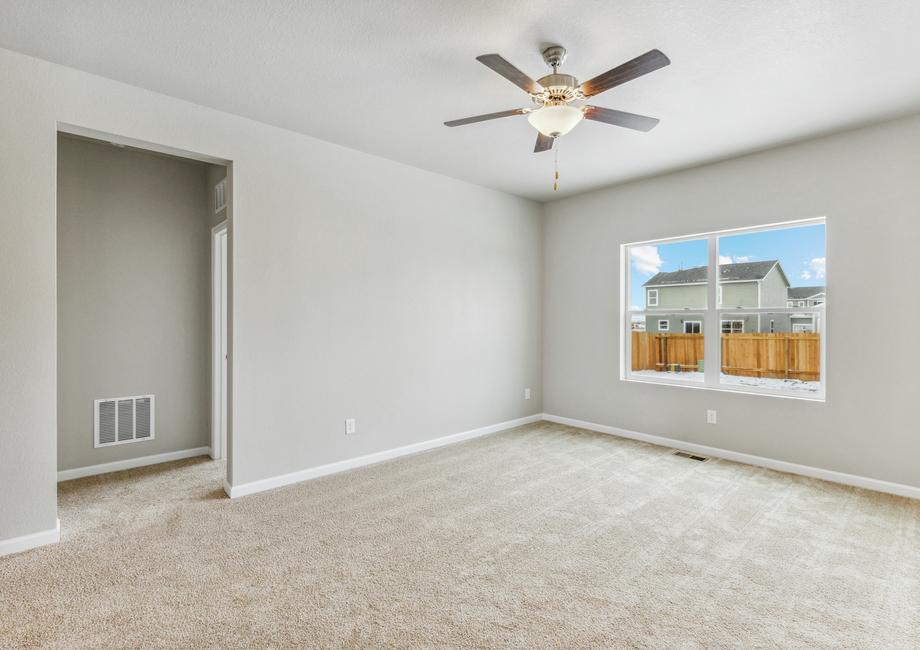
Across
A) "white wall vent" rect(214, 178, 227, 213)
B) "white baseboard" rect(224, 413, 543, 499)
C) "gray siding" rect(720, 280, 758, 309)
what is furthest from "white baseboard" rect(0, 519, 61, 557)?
"gray siding" rect(720, 280, 758, 309)

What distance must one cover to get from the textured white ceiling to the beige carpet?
2.66m

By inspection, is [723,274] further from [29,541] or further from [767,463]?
[29,541]

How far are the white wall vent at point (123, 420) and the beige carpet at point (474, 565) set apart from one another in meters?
0.37

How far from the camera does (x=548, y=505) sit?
315cm

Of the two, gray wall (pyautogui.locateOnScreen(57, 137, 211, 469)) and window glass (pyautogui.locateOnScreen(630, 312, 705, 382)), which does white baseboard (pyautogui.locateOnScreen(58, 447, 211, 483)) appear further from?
window glass (pyautogui.locateOnScreen(630, 312, 705, 382))

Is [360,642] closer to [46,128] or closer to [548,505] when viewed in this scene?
[548,505]

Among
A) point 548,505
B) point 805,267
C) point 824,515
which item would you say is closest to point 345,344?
point 548,505

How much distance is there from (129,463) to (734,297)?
5483 mm

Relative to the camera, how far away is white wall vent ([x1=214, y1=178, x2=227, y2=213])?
156 inches

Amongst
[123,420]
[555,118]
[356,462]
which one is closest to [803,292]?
[555,118]

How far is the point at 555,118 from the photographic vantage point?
244 cm

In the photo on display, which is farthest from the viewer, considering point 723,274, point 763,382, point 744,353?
point 723,274

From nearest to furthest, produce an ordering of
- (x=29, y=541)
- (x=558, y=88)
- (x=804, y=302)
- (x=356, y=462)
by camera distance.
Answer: (x=558, y=88)
(x=29, y=541)
(x=804, y=302)
(x=356, y=462)

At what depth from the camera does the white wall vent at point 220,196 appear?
156 inches
